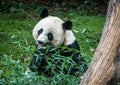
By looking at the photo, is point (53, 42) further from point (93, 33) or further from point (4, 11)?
point (4, 11)

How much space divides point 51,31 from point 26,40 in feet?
6.67

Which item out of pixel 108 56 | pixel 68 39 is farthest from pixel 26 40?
pixel 108 56

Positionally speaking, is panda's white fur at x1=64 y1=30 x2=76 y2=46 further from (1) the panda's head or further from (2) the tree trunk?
(2) the tree trunk

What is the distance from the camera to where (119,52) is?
11.2 ft

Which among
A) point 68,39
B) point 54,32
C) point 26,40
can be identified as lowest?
point 26,40

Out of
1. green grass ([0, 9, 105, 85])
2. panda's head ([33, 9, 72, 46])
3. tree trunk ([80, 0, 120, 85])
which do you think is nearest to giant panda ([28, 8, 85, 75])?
panda's head ([33, 9, 72, 46])

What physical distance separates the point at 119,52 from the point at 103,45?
0.17m

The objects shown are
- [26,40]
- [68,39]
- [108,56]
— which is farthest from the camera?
[26,40]

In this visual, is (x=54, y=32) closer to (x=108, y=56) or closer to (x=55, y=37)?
(x=55, y=37)

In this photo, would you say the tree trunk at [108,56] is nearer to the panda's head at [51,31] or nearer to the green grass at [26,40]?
the green grass at [26,40]

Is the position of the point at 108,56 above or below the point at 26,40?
above

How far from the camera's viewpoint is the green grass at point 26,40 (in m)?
3.41

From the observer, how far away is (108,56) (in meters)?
3.40

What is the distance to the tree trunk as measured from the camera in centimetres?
339
